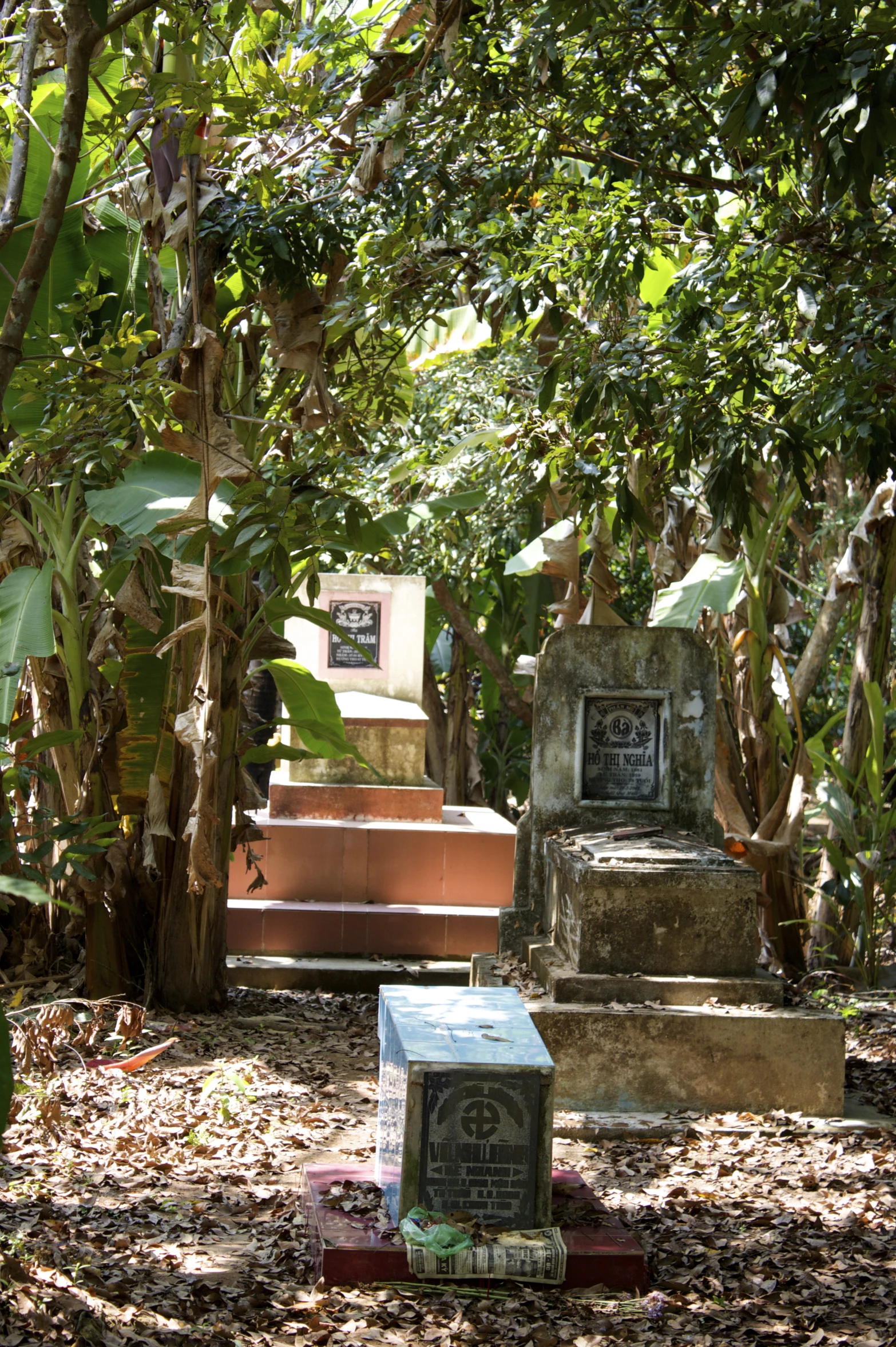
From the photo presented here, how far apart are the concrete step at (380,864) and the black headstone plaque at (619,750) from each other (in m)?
2.34

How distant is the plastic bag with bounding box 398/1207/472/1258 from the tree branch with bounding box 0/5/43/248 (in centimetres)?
290

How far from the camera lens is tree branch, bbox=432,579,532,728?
43.0ft

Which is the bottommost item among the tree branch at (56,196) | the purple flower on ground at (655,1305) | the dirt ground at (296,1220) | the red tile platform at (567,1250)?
the dirt ground at (296,1220)

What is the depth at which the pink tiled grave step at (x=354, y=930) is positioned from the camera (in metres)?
7.96

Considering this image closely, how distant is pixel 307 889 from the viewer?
8383mm

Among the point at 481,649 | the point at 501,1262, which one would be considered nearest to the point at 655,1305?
the point at 501,1262

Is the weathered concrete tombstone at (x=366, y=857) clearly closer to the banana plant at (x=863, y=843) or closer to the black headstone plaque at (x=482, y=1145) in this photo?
the banana plant at (x=863, y=843)

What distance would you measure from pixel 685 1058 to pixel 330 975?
9.77ft

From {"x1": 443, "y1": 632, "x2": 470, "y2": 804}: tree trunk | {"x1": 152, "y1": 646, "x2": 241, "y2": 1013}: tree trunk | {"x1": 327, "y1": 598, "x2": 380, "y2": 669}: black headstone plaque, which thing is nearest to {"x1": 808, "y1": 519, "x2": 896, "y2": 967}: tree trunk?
{"x1": 327, "y1": 598, "x2": 380, "y2": 669}: black headstone plaque

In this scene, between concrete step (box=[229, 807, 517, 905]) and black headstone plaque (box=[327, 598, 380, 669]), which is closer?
concrete step (box=[229, 807, 517, 905])

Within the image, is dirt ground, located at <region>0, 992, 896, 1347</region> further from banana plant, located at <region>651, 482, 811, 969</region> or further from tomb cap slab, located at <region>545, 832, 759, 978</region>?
banana plant, located at <region>651, 482, 811, 969</region>

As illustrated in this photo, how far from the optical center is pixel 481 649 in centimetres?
1374

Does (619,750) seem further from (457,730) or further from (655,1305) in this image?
(457,730)

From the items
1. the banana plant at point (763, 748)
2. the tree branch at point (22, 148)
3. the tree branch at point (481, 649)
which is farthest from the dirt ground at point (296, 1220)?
the tree branch at point (481, 649)
